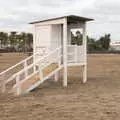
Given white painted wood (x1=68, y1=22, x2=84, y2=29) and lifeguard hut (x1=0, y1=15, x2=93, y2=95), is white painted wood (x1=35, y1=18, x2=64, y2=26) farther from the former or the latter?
white painted wood (x1=68, y1=22, x2=84, y2=29)

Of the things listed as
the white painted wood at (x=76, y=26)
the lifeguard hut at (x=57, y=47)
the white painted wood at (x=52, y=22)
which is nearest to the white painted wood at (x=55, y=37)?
the lifeguard hut at (x=57, y=47)

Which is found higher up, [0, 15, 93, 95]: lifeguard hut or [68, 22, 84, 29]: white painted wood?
[68, 22, 84, 29]: white painted wood

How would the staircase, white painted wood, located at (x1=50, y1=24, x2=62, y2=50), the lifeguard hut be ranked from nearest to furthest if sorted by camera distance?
1. the staircase
2. the lifeguard hut
3. white painted wood, located at (x1=50, y1=24, x2=62, y2=50)

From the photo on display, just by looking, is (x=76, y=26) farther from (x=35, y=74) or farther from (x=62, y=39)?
(x=35, y=74)

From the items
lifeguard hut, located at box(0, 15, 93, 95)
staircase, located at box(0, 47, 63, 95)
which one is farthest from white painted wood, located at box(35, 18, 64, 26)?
staircase, located at box(0, 47, 63, 95)

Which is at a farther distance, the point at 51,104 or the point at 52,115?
the point at 51,104

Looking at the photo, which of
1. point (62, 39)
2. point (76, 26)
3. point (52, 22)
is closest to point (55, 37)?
point (62, 39)

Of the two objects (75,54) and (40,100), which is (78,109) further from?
(75,54)

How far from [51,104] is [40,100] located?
98cm

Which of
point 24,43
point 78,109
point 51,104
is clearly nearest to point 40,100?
point 51,104

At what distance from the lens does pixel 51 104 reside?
11.4 metres

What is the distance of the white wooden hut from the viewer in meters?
16.9

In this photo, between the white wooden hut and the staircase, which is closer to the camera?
the staircase

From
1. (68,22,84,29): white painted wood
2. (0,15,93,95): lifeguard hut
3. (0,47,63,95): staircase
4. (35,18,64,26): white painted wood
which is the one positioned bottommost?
(0,47,63,95): staircase
